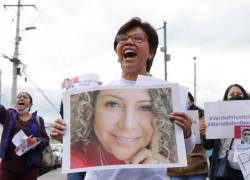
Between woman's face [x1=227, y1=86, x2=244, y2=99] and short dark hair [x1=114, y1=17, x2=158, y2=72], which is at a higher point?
short dark hair [x1=114, y1=17, x2=158, y2=72]

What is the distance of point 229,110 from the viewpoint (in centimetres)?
496

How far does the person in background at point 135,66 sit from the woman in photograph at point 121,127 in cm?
7

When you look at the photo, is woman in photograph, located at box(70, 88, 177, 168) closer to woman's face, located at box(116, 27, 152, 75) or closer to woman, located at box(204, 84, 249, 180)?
woman's face, located at box(116, 27, 152, 75)

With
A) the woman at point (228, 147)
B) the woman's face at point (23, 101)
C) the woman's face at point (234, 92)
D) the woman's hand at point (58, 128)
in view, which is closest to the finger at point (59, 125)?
the woman's hand at point (58, 128)

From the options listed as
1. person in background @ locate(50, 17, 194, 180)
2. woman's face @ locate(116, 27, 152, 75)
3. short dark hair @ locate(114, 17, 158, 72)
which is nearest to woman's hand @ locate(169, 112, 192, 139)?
person in background @ locate(50, 17, 194, 180)

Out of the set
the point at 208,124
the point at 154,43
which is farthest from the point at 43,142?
the point at 154,43

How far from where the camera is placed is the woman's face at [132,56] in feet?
8.55

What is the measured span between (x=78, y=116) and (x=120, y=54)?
0.46 metres

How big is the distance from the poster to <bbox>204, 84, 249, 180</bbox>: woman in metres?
3.32

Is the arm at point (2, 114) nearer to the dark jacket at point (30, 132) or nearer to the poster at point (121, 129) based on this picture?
the dark jacket at point (30, 132)

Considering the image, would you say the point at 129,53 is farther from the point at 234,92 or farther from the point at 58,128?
the point at 234,92

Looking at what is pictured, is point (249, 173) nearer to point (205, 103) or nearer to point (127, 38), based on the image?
point (205, 103)

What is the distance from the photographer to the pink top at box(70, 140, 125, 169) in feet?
7.57

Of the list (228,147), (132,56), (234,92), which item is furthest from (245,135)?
(132,56)
